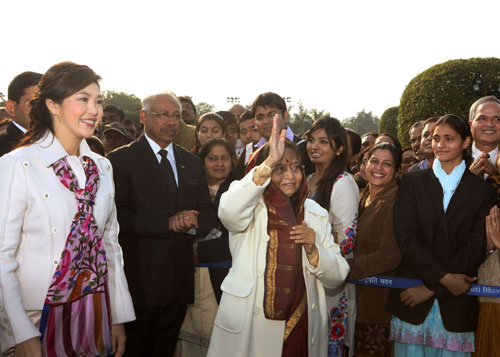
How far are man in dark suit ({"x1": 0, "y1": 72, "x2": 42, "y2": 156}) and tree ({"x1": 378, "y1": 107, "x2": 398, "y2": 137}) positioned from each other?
19.2 meters

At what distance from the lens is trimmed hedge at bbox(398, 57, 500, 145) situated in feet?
50.8

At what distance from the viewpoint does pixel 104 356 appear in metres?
2.96

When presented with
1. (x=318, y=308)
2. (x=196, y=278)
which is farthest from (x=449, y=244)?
(x=196, y=278)

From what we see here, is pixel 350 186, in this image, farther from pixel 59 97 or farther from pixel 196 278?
pixel 59 97

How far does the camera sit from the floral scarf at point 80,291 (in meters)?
2.64

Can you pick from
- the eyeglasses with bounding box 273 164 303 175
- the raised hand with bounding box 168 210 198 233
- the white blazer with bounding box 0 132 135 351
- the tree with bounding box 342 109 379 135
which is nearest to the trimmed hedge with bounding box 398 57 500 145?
the raised hand with bounding box 168 210 198 233

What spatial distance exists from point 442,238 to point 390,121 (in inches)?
755

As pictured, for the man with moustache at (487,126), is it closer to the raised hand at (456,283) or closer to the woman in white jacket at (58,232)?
the raised hand at (456,283)

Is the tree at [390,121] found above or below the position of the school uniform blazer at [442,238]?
above

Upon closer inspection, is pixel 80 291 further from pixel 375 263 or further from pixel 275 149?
pixel 375 263

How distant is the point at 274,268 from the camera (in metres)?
3.35

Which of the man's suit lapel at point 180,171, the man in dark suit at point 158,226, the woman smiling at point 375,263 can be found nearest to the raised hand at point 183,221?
the man in dark suit at point 158,226

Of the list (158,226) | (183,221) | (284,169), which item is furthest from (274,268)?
(158,226)

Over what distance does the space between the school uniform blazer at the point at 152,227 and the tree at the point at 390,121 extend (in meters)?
19.1
